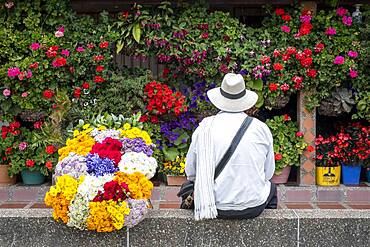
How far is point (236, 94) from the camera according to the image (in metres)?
3.67

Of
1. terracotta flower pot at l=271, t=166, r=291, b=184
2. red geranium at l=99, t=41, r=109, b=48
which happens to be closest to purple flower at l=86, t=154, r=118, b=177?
red geranium at l=99, t=41, r=109, b=48

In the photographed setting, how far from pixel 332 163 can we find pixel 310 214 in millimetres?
2779

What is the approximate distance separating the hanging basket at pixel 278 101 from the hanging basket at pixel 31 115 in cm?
266

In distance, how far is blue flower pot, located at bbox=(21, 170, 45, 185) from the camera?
20.4 feet

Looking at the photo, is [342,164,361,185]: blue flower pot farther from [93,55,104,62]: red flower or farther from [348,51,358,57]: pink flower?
[93,55,104,62]: red flower

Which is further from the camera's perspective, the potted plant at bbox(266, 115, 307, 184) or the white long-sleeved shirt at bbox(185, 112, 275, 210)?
the potted plant at bbox(266, 115, 307, 184)

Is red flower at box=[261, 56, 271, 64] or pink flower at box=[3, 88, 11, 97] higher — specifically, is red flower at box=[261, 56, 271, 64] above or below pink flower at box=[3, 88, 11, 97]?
above

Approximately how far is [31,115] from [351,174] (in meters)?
3.93

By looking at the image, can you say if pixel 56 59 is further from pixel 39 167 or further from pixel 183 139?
pixel 183 139

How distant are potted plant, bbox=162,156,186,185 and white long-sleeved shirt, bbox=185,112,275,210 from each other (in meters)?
2.42

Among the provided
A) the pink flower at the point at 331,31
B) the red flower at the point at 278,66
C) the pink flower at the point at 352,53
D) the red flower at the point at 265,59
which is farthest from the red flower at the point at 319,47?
the red flower at the point at 265,59

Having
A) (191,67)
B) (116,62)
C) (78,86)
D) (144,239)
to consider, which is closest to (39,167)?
(78,86)

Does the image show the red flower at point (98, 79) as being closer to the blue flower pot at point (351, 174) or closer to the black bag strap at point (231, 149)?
the black bag strap at point (231, 149)

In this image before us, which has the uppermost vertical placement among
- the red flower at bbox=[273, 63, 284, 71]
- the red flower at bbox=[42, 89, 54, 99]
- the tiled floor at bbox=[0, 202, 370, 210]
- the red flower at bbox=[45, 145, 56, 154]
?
the red flower at bbox=[273, 63, 284, 71]
